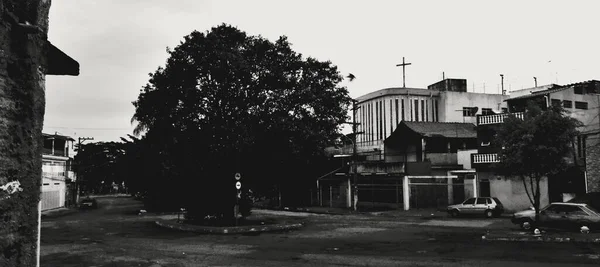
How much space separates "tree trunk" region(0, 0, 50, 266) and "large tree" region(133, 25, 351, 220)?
1747cm

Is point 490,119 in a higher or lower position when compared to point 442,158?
higher

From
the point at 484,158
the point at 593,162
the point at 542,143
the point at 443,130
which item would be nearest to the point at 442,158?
the point at 443,130

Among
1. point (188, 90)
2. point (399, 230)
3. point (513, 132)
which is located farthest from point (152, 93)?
point (513, 132)

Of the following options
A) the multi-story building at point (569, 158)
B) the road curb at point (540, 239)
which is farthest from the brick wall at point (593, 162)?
the road curb at point (540, 239)

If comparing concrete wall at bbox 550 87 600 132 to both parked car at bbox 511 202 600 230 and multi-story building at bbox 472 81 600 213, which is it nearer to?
multi-story building at bbox 472 81 600 213

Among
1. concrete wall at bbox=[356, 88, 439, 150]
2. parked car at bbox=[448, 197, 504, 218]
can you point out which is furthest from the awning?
concrete wall at bbox=[356, 88, 439, 150]

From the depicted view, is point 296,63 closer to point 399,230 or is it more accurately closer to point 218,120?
point 218,120

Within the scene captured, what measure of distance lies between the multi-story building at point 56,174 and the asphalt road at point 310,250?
30189 millimetres

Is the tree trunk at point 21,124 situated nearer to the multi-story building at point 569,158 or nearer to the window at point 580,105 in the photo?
the multi-story building at point 569,158

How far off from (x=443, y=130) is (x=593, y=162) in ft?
48.1

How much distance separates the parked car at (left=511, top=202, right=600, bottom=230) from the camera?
1867 centimetres

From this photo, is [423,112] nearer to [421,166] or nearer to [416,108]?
[416,108]

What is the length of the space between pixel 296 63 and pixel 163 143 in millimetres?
7936

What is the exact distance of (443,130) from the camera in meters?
42.4
